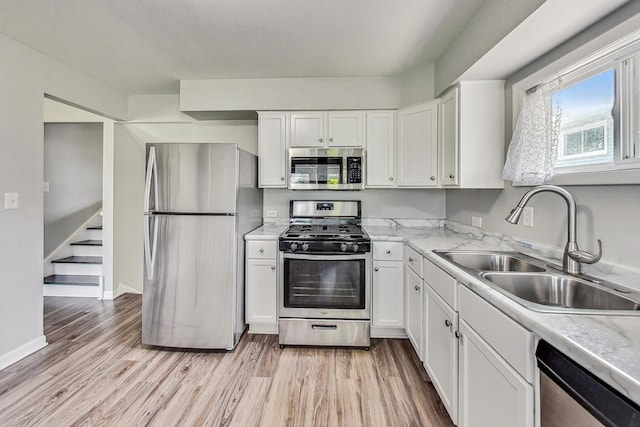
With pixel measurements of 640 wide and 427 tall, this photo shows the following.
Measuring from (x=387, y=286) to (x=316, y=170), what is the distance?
127cm

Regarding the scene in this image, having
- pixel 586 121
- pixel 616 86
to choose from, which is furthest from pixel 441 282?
pixel 616 86

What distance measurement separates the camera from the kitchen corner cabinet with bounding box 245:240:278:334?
8.00 ft

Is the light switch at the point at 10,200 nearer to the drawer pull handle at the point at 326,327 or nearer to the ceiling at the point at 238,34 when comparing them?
the ceiling at the point at 238,34

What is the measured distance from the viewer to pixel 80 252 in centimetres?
390

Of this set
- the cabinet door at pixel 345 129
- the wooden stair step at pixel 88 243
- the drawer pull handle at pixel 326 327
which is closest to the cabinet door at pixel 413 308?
the drawer pull handle at pixel 326 327

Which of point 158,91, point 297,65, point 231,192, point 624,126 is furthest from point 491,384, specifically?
point 158,91

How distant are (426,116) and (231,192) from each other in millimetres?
1849

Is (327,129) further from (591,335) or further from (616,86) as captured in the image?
(591,335)

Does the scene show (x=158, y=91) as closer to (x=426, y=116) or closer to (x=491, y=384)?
(x=426, y=116)

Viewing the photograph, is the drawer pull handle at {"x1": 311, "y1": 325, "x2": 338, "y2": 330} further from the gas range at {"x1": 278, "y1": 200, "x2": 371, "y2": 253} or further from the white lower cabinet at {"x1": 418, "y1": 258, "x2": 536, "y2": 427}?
the white lower cabinet at {"x1": 418, "y1": 258, "x2": 536, "y2": 427}

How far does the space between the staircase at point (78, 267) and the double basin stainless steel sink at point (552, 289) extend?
161 inches

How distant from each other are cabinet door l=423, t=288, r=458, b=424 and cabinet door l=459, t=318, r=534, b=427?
0.06 m

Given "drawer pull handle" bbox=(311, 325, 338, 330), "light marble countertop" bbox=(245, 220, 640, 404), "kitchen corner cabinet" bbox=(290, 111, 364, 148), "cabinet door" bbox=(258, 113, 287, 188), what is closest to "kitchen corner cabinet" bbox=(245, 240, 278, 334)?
"drawer pull handle" bbox=(311, 325, 338, 330)

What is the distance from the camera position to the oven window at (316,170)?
8.95 feet
